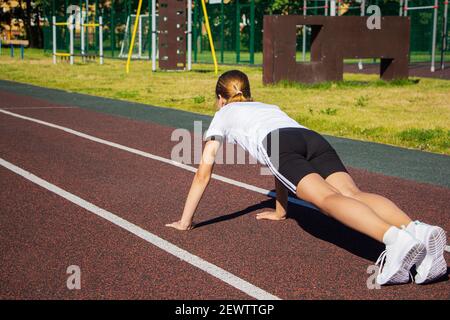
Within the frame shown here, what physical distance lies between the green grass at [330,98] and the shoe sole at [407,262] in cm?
552

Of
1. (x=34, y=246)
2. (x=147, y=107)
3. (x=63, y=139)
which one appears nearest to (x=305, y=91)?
(x=147, y=107)

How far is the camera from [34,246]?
198 inches

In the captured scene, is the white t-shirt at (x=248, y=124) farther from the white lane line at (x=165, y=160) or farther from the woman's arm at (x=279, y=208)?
the white lane line at (x=165, y=160)

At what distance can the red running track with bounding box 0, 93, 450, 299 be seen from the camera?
4.20m

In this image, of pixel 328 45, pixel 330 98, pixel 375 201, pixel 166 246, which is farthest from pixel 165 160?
pixel 328 45

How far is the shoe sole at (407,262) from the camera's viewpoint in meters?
3.98

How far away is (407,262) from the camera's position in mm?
4047

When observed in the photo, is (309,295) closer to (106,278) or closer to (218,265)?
(218,265)

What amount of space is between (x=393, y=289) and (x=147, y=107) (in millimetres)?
11090

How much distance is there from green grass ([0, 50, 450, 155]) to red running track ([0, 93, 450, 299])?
3.25 meters

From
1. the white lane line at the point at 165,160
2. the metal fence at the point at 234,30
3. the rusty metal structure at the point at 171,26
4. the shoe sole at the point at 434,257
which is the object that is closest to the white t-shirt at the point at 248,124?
the shoe sole at the point at 434,257

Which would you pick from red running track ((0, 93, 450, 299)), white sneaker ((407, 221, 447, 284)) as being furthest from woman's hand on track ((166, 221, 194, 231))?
white sneaker ((407, 221, 447, 284))

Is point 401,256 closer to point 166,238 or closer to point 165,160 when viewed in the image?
point 166,238

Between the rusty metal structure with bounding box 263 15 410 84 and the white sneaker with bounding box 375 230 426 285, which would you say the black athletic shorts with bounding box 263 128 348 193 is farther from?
the rusty metal structure with bounding box 263 15 410 84
